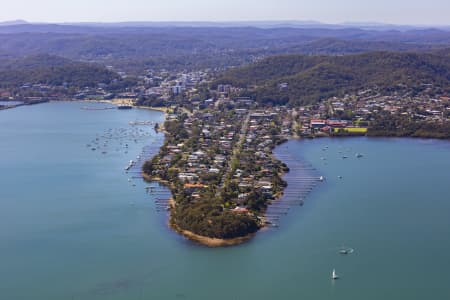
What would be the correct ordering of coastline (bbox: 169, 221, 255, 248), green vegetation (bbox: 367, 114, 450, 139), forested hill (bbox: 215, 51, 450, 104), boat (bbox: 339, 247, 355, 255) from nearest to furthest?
boat (bbox: 339, 247, 355, 255) < coastline (bbox: 169, 221, 255, 248) < green vegetation (bbox: 367, 114, 450, 139) < forested hill (bbox: 215, 51, 450, 104)

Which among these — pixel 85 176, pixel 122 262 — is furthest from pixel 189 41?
pixel 122 262

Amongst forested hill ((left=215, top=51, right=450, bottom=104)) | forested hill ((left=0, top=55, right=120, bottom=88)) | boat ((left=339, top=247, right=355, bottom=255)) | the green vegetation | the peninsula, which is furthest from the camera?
forested hill ((left=0, top=55, right=120, bottom=88))

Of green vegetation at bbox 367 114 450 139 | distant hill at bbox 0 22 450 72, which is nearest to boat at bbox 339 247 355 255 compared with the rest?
green vegetation at bbox 367 114 450 139

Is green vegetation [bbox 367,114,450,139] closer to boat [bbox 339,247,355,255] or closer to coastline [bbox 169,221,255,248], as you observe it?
boat [bbox 339,247,355,255]

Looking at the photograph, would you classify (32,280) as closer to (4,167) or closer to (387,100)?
(4,167)

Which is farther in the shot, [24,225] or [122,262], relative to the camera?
[24,225]
